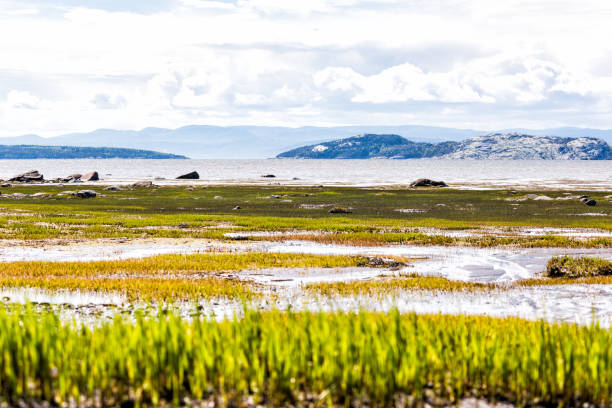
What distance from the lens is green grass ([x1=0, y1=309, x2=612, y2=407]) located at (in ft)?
27.5

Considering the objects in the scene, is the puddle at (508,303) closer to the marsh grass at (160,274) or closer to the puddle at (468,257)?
the puddle at (468,257)

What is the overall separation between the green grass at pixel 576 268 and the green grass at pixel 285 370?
47.9 feet

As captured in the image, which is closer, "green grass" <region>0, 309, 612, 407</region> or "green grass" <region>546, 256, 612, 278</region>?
"green grass" <region>0, 309, 612, 407</region>

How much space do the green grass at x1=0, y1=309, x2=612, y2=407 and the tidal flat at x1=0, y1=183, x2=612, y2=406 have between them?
33mm

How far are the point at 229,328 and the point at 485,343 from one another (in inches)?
175

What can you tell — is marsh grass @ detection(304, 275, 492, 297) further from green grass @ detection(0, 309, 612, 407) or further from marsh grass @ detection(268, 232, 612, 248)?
marsh grass @ detection(268, 232, 612, 248)

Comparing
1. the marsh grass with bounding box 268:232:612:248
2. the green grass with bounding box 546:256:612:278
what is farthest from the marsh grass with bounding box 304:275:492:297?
the marsh grass with bounding box 268:232:612:248

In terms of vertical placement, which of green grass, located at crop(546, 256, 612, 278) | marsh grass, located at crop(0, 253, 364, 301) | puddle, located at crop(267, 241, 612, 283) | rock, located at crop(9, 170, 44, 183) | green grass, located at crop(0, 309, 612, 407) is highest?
rock, located at crop(9, 170, 44, 183)

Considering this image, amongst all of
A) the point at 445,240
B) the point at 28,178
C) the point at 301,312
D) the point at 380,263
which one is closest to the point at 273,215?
the point at 445,240

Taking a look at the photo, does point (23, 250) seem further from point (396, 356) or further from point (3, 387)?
point (396, 356)

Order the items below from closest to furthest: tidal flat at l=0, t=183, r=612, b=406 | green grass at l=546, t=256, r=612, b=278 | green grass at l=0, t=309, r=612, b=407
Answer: green grass at l=0, t=309, r=612, b=407, tidal flat at l=0, t=183, r=612, b=406, green grass at l=546, t=256, r=612, b=278

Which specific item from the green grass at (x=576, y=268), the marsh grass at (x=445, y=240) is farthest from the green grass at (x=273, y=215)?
the green grass at (x=576, y=268)

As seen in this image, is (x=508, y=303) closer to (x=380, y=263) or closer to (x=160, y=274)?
(x=380, y=263)

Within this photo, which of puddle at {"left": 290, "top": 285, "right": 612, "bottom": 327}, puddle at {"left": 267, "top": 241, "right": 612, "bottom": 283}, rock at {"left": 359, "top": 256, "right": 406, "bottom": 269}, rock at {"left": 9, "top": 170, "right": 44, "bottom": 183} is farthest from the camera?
rock at {"left": 9, "top": 170, "right": 44, "bottom": 183}
